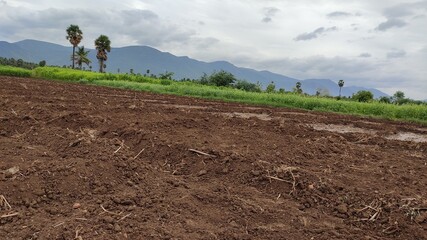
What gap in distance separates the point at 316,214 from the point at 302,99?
20.9 meters

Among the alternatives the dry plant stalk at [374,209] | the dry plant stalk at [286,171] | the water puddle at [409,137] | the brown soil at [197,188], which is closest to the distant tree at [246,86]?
the water puddle at [409,137]

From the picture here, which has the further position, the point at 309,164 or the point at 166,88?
the point at 166,88

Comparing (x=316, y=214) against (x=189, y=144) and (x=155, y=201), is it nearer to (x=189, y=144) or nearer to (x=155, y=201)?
(x=155, y=201)

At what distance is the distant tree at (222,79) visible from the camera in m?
44.3

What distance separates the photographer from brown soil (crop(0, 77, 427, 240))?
12.9ft

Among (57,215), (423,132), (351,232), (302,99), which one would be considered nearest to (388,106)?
(302,99)

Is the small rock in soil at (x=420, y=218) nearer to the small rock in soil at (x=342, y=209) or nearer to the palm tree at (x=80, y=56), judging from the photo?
the small rock in soil at (x=342, y=209)

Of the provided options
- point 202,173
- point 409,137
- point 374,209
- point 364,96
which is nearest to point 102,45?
point 364,96

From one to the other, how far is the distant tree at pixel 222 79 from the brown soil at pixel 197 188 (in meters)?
36.7

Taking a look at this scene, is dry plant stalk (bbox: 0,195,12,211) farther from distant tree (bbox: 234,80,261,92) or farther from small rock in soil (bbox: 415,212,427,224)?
distant tree (bbox: 234,80,261,92)

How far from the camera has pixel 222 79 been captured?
44.6 meters

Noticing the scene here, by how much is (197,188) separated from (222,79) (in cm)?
3993

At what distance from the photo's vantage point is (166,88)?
32094 mm

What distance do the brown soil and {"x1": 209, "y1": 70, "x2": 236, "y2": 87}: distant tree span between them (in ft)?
120
